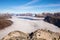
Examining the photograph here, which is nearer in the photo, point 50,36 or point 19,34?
point 50,36

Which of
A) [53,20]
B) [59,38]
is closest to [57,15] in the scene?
[53,20]

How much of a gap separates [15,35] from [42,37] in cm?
153

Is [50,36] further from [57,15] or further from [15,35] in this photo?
[57,15]

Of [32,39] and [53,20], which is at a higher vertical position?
[32,39]

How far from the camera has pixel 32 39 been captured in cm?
609

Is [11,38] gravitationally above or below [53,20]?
above

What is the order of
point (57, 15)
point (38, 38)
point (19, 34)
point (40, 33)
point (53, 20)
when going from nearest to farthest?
point (38, 38) < point (40, 33) < point (19, 34) < point (53, 20) < point (57, 15)

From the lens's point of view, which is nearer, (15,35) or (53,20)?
(15,35)

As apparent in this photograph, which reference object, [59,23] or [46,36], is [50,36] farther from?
[59,23]

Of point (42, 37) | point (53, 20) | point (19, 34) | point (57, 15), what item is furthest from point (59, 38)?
point (57, 15)

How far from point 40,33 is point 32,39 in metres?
0.58

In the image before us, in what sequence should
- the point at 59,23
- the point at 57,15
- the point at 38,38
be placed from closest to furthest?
the point at 38,38 < the point at 59,23 < the point at 57,15

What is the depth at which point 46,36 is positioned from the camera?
6.12 metres

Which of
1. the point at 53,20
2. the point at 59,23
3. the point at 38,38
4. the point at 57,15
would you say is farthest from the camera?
the point at 57,15
